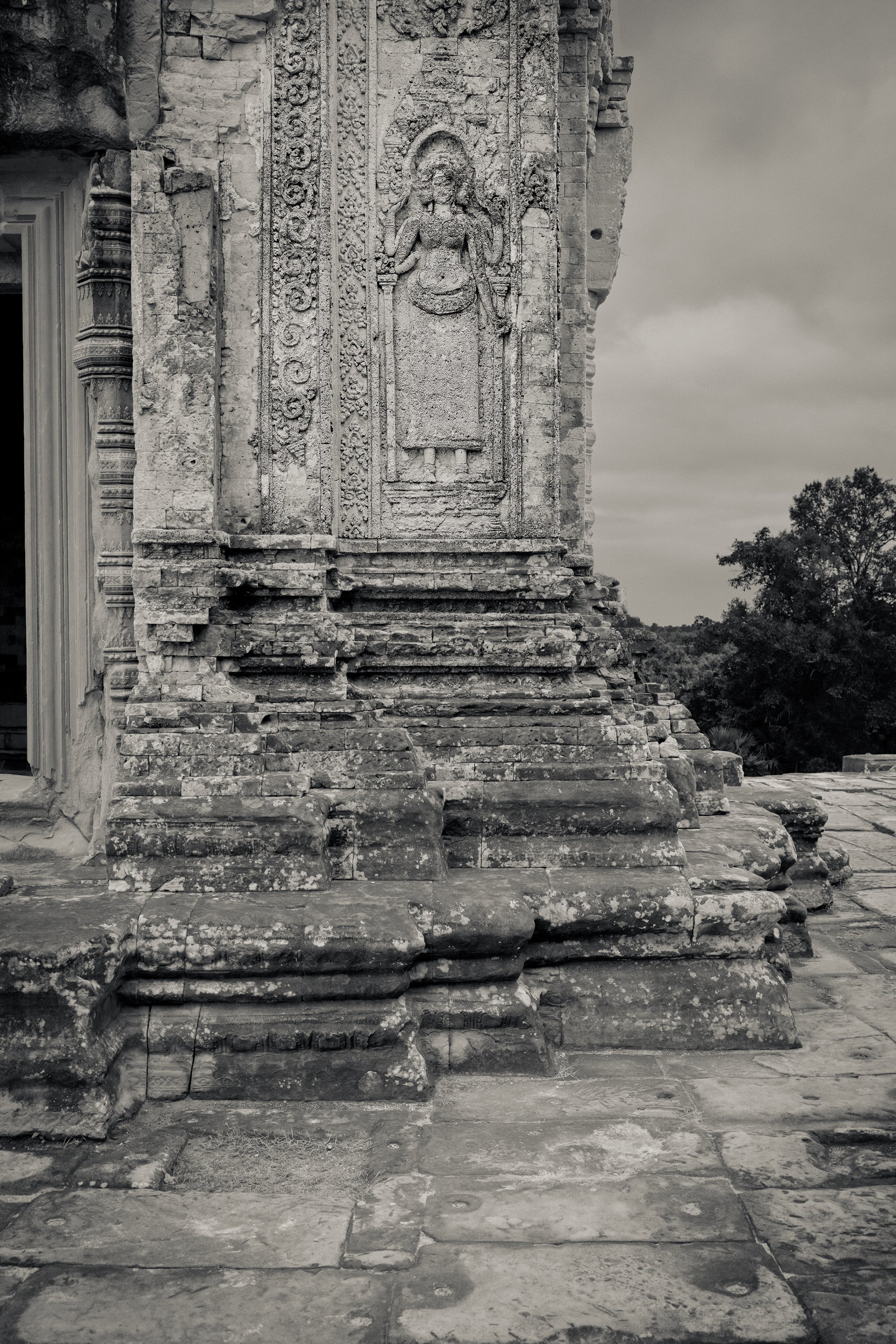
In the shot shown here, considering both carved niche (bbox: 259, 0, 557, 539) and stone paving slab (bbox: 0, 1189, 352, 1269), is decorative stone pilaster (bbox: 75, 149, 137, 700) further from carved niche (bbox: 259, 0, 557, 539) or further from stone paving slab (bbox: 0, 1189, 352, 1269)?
stone paving slab (bbox: 0, 1189, 352, 1269)

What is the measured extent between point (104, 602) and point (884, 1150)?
157 inches

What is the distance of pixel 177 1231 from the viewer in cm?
300

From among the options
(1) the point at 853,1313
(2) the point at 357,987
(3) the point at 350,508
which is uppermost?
(3) the point at 350,508

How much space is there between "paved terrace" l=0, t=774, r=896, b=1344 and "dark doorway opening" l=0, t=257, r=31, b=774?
263 inches

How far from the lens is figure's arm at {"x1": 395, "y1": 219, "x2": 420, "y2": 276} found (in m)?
5.51

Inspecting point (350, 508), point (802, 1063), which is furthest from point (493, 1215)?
point (350, 508)

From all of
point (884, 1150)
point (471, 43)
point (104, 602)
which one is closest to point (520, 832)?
point (884, 1150)

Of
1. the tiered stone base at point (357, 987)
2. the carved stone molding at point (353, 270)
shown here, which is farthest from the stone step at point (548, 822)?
the carved stone molding at point (353, 270)

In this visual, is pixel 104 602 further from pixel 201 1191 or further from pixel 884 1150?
pixel 884 1150

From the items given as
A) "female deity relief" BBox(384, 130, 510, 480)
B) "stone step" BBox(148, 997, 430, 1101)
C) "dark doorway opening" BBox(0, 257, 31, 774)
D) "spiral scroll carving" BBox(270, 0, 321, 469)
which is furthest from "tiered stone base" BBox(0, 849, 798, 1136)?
"dark doorway opening" BBox(0, 257, 31, 774)

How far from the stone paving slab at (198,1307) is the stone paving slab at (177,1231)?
5 centimetres

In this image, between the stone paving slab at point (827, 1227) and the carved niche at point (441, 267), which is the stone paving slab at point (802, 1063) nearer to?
the stone paving slab at point (827, 1227)

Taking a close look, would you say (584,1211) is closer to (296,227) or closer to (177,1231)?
(177,1231)

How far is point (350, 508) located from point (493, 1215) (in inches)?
134
